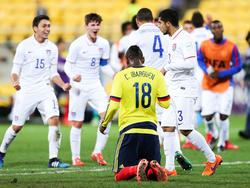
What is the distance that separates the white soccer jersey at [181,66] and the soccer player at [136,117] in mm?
1049

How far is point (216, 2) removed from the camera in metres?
25.2

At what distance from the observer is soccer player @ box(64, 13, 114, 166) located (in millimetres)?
9680

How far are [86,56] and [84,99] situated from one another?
2.29 feet

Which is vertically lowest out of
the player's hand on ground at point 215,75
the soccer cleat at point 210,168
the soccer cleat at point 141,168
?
the soccer cleat at point 210,168

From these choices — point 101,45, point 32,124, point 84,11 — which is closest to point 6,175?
point 101,45

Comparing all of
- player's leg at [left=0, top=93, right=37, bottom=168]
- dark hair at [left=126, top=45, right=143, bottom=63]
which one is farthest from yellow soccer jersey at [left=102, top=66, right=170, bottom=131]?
player's leg at [left=0, top=93, right=37, bottom=168]

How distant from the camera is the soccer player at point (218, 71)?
11.0 metres

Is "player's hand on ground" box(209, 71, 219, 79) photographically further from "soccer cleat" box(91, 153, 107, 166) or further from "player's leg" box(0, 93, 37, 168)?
"player's leg" box(0, 93, 37, 168)

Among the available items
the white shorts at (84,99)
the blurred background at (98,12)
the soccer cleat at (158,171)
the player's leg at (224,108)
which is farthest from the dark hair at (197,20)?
the blurred background at (98,12)

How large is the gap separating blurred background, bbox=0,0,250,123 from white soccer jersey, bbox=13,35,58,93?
10916 millimetres

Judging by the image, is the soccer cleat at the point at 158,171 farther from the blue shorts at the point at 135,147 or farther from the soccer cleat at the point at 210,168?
the soccer cleat at the point at 210,168

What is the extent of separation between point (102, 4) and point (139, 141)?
19.2 metres

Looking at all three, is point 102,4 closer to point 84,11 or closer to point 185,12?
point 84,11

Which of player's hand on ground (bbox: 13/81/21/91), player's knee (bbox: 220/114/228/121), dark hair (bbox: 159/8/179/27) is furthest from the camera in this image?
player's knee (bbox: 220/114/228/121)
